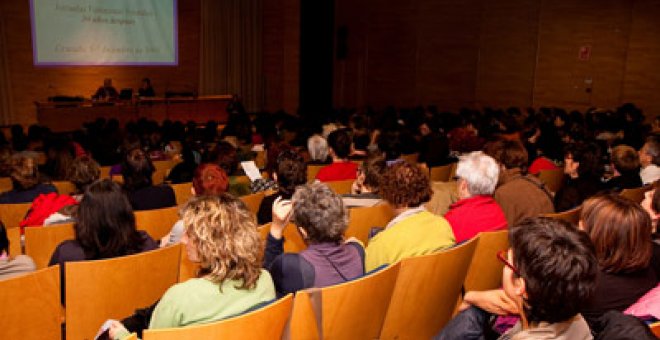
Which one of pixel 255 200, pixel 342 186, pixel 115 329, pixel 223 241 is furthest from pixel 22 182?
pixel 223 241

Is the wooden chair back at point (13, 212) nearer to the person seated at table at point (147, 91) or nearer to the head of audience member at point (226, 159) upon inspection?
the head of audience member at point (226, 159)

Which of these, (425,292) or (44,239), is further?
(44,239)

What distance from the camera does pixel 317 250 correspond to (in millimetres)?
2660

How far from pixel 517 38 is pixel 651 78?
292 centimetres

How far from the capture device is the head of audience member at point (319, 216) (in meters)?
2.67

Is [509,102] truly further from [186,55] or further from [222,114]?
[186,55]

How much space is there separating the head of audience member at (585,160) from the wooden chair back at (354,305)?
281 centimetres

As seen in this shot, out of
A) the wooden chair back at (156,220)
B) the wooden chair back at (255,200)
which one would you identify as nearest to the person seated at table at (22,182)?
Result: the wooden chair back at (156,220)

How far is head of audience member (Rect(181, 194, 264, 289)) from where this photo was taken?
2199 millimetres

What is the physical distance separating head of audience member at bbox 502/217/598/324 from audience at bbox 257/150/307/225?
2.26m

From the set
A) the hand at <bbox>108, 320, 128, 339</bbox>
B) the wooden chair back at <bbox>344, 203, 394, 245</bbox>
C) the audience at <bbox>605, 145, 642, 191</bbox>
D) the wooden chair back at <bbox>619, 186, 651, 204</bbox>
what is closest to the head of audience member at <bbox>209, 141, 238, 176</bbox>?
the wooden chair back at <bbox>344, 203, 394, 245</bbox>

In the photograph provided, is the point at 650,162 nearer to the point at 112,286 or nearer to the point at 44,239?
the point at 112,286

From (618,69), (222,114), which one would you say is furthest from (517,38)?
(222,114)

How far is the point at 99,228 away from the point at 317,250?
1088mm
